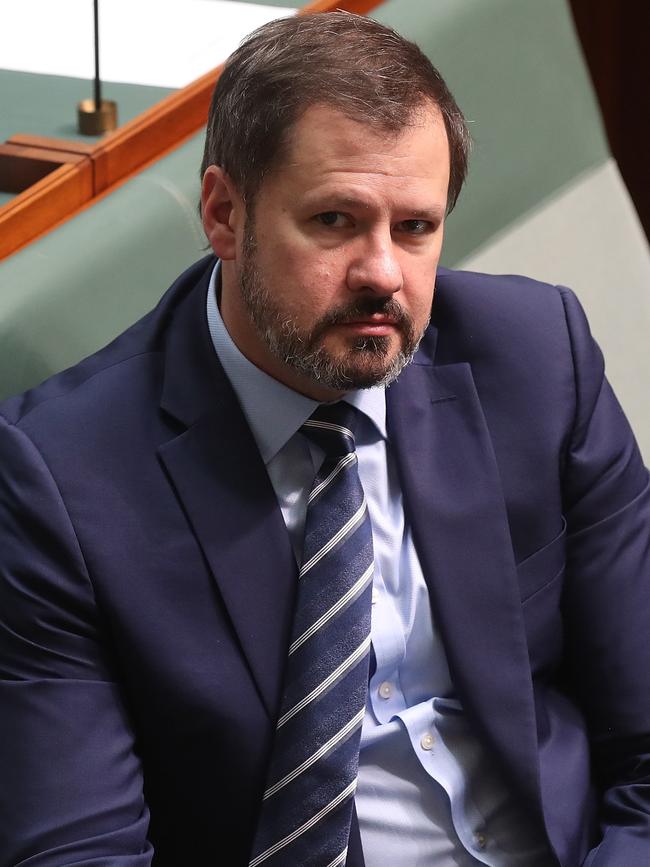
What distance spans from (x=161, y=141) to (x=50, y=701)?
2.78 ft

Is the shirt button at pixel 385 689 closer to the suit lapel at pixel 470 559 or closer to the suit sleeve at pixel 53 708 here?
the suit lapel at pixel 470 559

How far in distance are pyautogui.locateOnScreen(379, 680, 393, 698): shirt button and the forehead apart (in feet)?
1.45

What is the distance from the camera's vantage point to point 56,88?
1985 mm

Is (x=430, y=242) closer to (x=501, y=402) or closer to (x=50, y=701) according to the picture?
(x=501, y=402)

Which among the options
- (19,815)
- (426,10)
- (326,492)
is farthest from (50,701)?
(426,10)

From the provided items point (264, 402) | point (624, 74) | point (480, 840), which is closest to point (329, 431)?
point (264, 402)

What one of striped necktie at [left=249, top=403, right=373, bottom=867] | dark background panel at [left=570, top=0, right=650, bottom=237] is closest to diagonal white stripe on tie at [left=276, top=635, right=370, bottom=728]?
striped necktie at [left=249, top=403, right=373, bottom=867]

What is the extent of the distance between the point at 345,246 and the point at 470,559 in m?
0.32

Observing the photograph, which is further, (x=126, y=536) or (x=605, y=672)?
(x=605, y=672)

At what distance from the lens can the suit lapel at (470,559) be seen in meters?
1.37

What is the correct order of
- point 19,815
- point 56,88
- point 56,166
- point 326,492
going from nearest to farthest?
point 19,815
point 326,492
point 56,166
point 56,88

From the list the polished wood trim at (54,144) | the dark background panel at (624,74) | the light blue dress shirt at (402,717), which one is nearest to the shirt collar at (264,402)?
the light blue dress shirt at (402,717)

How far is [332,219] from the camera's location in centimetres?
129

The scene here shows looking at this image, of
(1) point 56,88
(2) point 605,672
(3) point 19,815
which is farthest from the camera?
Answer: (1) point 56,88
